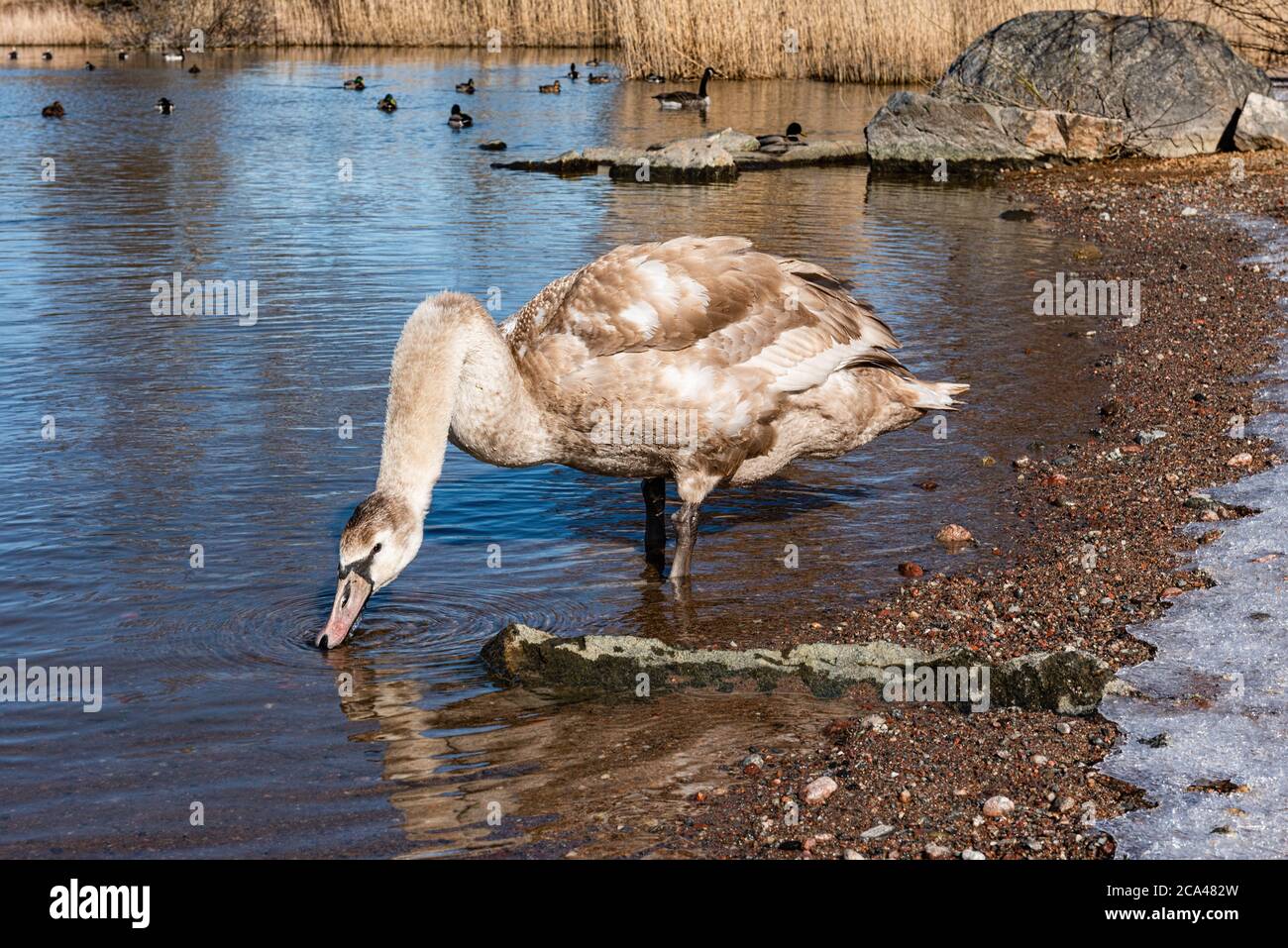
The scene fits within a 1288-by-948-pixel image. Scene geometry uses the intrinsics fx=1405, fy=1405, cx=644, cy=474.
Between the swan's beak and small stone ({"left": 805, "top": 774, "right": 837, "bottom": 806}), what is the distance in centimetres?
224

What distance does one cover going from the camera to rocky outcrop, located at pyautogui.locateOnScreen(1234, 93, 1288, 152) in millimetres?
23562

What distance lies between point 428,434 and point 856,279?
9980 millimetres

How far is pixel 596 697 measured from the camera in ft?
19.9

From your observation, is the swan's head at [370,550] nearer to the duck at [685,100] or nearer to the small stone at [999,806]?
the small stone at [999,806]

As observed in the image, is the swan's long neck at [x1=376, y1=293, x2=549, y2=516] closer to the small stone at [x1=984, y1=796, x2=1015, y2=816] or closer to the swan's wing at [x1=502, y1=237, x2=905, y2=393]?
the swan's wing at [x1=502, y1=237, x2=905, y2=393]

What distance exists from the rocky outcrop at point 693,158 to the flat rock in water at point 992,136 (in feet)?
4.56

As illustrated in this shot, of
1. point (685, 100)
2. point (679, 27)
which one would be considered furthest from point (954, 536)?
point (679, 27)

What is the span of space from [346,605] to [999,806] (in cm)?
298

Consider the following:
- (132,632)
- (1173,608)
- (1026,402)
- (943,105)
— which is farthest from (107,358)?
(943,105)

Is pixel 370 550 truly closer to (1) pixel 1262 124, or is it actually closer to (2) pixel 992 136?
(2) pixel 992 136

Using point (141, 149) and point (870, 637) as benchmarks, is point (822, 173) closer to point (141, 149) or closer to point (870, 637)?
point (141, 149)

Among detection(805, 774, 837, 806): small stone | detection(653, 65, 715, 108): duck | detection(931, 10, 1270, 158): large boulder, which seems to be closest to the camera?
detection(805, 774, 837, 806): small stone

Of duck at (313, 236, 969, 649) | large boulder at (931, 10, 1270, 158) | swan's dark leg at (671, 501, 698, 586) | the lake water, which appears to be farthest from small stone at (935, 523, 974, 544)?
large boulder at (931, 10, 1270, 158)

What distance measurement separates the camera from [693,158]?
24266 millimetres
